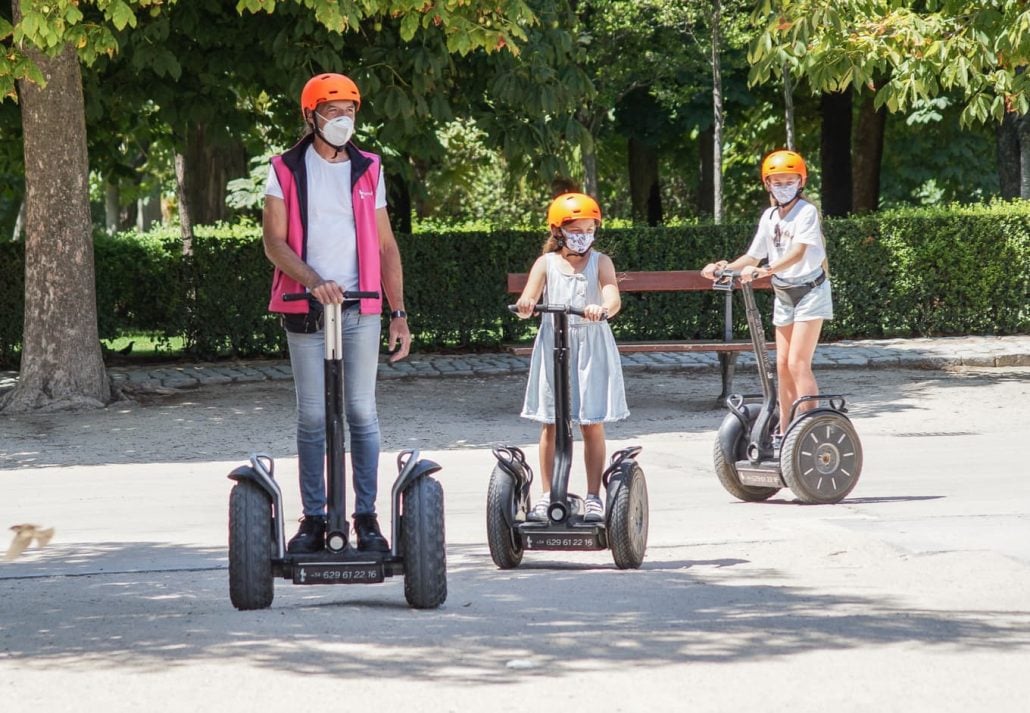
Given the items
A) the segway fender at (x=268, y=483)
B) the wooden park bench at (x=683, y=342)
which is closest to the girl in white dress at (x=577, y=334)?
the segway fender at (x=268, y=483)

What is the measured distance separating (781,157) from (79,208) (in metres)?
7.03

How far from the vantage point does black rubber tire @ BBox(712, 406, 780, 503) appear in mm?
9289

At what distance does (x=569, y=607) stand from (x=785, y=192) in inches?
156

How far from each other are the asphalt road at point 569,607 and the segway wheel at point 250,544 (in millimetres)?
90

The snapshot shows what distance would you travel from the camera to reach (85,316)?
14445 mm

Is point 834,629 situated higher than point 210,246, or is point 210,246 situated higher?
point 210,246

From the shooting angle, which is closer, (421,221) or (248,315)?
(248,315)

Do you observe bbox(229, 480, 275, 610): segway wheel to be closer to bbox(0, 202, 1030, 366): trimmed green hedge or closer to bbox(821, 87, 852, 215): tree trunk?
bbox(0, 202, 1030, 366): trimmed green hedge

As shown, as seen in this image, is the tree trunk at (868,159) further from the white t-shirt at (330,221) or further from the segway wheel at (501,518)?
the white t-shirt at (330,221)

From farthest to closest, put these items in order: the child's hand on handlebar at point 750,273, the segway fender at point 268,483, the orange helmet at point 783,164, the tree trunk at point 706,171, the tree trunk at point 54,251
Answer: the tree trunk at point 706,171
the tree trunk at point 54,251
the orange helmet at point 783,164
the child's hand on handlebar at point 750,273
the segway fender at point 268,483

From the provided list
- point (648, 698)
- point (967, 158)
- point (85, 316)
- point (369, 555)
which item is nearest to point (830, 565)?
point (369, 555)

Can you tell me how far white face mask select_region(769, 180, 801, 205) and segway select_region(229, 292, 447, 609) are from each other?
402cm

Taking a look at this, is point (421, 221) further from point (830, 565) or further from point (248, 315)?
point (830, 565)

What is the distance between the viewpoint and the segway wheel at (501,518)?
7.15m
